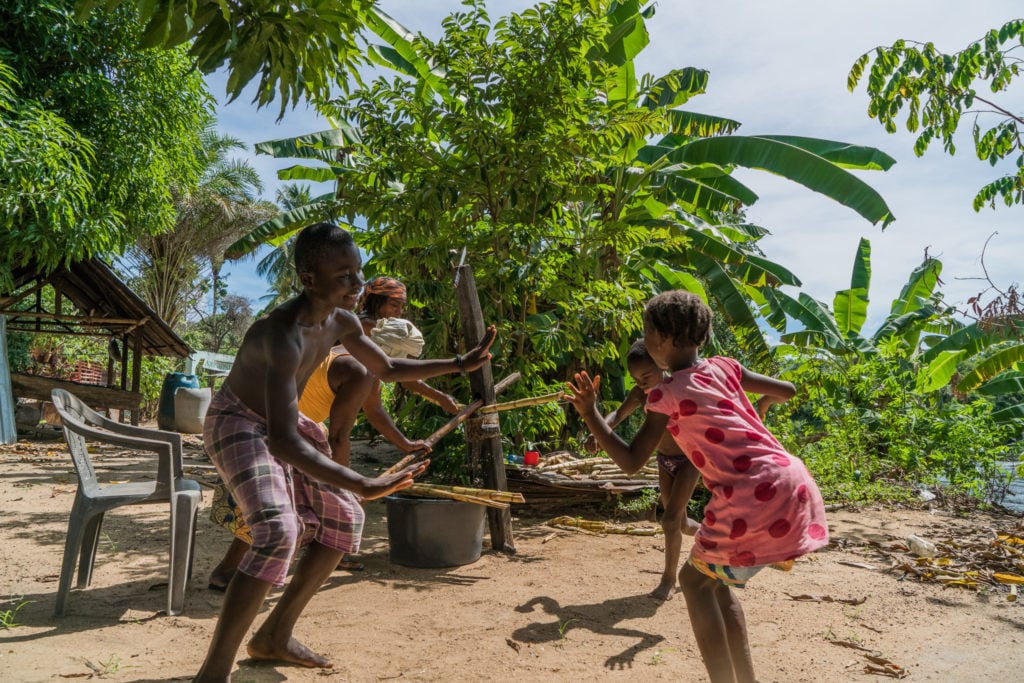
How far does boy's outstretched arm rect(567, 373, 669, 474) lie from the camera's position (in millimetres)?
2422

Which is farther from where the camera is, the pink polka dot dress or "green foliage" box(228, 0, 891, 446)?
"green foliage" box(228, 0, 891, 446)

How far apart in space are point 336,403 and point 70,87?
1006cm

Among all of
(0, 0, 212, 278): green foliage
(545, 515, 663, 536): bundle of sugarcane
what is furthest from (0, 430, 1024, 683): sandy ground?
(0, 0, 212, 278): green foliage

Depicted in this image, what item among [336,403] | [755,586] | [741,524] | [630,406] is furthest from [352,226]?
[741,524]

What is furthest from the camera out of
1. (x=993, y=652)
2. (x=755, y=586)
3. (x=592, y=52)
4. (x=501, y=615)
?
(x=592, y=52)

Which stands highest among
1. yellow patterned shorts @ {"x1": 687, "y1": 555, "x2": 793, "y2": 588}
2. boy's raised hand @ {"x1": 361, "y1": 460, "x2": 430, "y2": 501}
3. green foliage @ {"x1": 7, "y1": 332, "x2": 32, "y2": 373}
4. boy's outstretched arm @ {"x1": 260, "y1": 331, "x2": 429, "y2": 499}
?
green foliage @ {"x1": 7, "y1": 332, "x2": 32, "y2": 373}

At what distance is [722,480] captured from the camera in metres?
2.25

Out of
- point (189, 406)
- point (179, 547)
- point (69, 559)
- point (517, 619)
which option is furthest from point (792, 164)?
point (189, 406)

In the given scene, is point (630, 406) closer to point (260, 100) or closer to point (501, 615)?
point (501, 615)

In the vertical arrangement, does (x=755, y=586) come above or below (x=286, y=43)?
below

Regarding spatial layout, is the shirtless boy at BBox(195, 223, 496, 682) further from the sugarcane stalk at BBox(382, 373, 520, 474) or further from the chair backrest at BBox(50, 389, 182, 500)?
the chair backrest at BBox(50, 389, 182, 500)

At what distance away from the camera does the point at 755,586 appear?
171 inches

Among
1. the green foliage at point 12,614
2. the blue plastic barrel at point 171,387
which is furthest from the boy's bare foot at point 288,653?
the blue plastic barrel at point 171,387

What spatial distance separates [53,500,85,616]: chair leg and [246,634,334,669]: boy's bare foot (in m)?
1.18
